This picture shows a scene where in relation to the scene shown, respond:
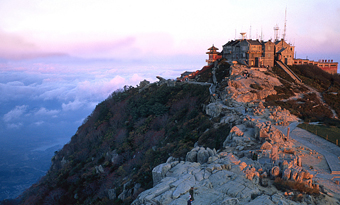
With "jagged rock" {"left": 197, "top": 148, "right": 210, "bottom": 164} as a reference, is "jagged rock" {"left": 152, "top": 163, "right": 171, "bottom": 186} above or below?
below

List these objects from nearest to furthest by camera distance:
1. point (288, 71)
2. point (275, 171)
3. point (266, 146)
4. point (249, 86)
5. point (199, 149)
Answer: point (275, 171) → point (199, 149) → point (266, 146) → point (249, 86) → point (288, 71)

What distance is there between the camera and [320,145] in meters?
16.3

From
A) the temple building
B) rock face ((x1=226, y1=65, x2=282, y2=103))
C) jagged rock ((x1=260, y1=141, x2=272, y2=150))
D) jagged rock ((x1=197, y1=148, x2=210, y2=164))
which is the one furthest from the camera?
the temple building

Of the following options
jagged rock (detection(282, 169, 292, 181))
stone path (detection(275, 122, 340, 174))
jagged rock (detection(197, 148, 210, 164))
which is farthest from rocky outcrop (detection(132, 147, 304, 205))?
stone path (detection(275, 122, 340, 174))

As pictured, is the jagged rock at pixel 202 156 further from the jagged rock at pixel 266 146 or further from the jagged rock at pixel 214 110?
the jagged rock at pixel 214 110

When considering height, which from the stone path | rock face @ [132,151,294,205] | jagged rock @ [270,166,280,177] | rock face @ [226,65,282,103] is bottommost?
the stone path

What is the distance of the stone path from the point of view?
13076 millimetres

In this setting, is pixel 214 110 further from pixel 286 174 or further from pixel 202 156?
pixel 286 174

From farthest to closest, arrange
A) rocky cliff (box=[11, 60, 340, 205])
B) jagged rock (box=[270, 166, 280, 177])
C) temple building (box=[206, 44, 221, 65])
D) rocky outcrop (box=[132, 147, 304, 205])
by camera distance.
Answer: temple building (box=[206, 44, 221, 65]) < jagged rock (box=[270, 166, 280, 177]) < rocky cliff (box=[11, 60, 340, 205]) < rocky outcrop (box=[132, 147, 304, 205])

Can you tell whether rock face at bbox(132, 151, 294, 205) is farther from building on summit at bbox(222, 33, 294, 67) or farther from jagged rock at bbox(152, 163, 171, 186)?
building on summit at bbox(222, 33, 294, 67)

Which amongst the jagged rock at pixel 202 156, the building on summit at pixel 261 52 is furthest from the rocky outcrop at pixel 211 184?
the building on summit at pixel 261 52

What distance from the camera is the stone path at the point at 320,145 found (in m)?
13.1

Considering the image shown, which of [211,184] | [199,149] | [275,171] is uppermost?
[275,171]

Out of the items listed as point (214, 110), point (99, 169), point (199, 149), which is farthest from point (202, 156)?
point (99, 169)
